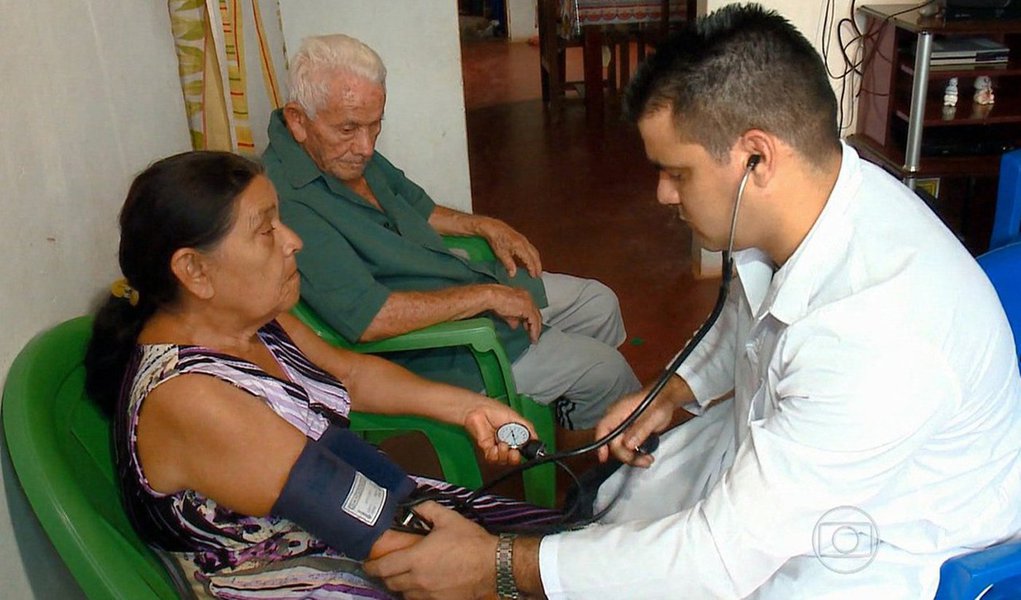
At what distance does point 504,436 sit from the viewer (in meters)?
1.49

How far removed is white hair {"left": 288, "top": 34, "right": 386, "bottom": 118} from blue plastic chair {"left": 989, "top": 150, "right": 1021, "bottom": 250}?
1288 millimetres

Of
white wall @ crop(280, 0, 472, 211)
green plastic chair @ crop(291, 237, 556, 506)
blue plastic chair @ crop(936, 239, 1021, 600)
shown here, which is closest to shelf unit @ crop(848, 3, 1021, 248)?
white wall @ crop(280, 0, 472, 211)

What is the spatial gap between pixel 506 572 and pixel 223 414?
416mm

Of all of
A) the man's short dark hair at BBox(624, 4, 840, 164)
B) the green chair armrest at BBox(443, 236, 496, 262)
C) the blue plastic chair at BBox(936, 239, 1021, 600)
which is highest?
the man's short dark hair at BBox(624, 4, 840, 164)

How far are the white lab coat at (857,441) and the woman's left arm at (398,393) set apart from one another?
1.52 ft

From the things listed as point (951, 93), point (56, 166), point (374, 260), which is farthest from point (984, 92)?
point (56, 166)

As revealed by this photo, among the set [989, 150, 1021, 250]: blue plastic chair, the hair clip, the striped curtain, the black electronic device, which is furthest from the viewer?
the black electronic device

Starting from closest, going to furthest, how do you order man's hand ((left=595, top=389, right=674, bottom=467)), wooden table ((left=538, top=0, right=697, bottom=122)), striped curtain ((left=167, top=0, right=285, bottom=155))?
man's hand ((left=595, top=389, right=674, bottom=467)) → striped curtain ((left=167, top=0, right=285, bottom=155)) → wooden table ((left=538, top=0, right=697, bottom=122))

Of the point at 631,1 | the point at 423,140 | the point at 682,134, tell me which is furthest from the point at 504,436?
Answer: the point at 631,1

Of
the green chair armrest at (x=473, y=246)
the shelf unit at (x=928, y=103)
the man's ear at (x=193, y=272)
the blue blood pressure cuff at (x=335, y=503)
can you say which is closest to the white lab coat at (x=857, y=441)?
the blue blood pressure cuff at (x=335, y=503)

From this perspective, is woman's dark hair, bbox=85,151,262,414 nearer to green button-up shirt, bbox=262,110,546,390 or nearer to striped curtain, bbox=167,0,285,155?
green button-up shirt, bbox=262,110,546,390

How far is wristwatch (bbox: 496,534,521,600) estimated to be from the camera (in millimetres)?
1151

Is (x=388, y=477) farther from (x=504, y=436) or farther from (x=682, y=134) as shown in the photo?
(x=682, y=134)

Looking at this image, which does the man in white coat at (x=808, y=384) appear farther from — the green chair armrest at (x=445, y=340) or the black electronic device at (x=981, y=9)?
the black electronic device at (x=981, y=9)
